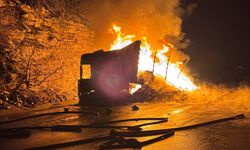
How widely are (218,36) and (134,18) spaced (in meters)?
11.9

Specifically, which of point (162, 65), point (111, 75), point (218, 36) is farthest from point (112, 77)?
point (218, 36)

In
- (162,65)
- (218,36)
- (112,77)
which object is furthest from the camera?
(218,36)

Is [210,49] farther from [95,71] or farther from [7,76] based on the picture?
[7,76]

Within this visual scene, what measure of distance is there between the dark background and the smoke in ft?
23.2

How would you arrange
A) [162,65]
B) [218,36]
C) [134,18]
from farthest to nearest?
[218,36] → [134,18] → [162,65]

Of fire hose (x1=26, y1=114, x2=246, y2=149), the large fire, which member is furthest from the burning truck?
fire hose (x1=26, y1=114, x2=246, y2=149)

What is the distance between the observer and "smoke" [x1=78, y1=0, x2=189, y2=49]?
22.9 metres

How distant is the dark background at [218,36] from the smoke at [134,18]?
7.08 metres

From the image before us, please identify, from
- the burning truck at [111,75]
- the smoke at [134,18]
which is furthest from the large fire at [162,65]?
the burning truck at [111,75]

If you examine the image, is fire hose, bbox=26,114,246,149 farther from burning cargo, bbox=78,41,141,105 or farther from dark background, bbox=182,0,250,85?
dark background, bbox=182,0,250,85

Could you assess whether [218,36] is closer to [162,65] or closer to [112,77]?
[162,65]

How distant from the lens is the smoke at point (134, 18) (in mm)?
22938

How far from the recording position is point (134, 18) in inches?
941

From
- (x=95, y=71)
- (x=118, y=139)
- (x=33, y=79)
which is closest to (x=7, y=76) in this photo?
(x=33, y=79)
